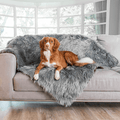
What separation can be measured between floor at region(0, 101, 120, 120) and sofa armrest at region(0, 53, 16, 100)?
0.21 m

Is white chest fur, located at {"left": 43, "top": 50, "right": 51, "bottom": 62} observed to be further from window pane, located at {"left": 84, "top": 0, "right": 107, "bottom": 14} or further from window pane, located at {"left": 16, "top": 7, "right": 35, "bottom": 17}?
window pane, located at {"left": 16, "top": 7, "right": 35, "bottom": 17}

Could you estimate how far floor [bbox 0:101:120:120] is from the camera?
1613mm

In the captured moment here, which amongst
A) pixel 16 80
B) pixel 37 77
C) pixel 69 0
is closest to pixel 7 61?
pixel 16 80

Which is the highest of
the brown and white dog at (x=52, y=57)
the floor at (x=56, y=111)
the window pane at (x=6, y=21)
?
the window pane at (x=6, y=21)

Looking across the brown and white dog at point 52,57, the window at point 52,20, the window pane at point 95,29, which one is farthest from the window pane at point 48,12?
the brown and white dog at point 52,57

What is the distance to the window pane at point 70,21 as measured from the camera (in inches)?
222

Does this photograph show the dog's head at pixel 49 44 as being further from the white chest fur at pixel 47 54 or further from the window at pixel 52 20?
the window at pixel 52 20

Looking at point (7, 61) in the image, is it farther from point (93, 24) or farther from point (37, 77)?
point (93, 24)

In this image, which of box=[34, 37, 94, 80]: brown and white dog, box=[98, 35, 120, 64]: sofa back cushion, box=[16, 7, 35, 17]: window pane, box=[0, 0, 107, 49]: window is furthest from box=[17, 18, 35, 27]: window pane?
box=[34, 37, 94, 80]: brown and white dog

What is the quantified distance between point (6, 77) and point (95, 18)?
4269 millimetres

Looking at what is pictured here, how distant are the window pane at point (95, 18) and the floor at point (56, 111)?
370cm

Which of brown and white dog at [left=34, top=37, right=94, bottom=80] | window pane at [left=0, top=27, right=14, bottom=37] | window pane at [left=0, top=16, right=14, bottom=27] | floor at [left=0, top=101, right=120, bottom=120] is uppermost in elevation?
window pane at [left=0, top=16, right=14, bottom=27]

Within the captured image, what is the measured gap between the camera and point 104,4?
16.4 feet

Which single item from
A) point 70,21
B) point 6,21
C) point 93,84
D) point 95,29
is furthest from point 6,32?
point 93,84
